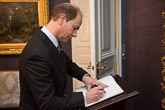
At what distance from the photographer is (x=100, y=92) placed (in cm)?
134

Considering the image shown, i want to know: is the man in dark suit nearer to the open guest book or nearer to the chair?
the open guest book

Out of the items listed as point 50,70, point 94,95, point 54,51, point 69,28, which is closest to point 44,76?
point 50,70

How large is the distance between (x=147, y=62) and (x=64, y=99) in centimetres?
120

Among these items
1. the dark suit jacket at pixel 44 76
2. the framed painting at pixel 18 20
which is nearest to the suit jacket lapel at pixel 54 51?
the dark suit jacket at pixel 44 76

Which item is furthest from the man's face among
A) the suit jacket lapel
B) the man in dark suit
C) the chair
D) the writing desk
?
the chair

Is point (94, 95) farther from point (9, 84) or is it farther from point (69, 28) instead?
point (9, 84)

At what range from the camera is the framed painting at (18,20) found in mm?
4773

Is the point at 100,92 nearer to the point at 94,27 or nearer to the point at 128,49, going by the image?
the point at 94,27

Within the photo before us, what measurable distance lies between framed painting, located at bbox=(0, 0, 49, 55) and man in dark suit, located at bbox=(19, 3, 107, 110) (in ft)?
11.3

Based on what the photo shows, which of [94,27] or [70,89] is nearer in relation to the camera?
[94,27]

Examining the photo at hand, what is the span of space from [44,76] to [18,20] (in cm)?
398

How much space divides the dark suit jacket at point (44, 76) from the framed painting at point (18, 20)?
3.51 m

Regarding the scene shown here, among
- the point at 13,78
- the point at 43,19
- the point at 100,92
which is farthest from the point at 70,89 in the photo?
the point at 100,92

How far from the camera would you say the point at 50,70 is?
1344mm
